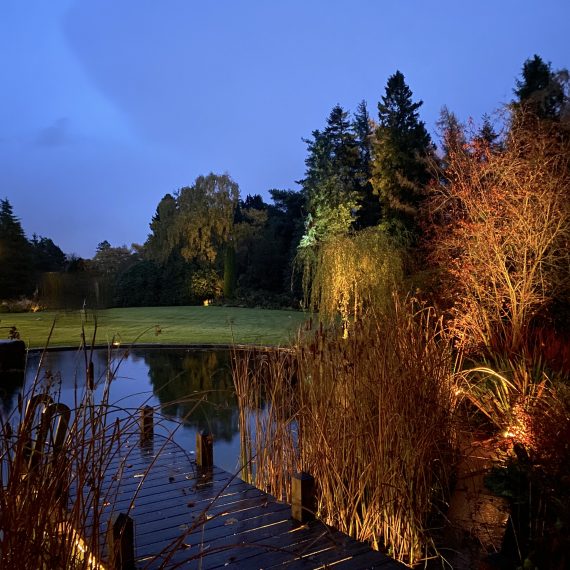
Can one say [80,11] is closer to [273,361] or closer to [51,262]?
[51,262]

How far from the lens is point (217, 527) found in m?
2.35

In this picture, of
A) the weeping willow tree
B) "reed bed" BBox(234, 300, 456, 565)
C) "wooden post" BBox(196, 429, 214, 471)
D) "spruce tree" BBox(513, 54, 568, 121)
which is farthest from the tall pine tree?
"reed bed" BBox(234, 300, 456, 565)

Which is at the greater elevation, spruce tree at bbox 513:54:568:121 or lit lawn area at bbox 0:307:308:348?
spruce tree at bbox 513:54:568:121

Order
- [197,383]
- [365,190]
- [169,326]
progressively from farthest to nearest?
[365,190]
[169,326]
[197,383]

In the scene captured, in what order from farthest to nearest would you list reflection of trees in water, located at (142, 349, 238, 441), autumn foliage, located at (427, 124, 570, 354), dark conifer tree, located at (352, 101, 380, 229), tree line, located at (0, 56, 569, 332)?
dark conifer tree, located at (352, 101, 380, 229) → tree line, located at (0, 56, 569, 332) → autumn foliage, located at (427, 124, 570, 354) → reflection of trees in water, located at (142, 349, 238, 441)

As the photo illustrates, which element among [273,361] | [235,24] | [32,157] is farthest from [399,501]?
[32,157]

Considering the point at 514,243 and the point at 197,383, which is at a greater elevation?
the point at 514,243

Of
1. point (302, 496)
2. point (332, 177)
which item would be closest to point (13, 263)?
point (332, 177)

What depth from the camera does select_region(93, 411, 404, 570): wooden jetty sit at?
2.02 m

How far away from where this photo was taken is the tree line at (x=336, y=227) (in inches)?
311

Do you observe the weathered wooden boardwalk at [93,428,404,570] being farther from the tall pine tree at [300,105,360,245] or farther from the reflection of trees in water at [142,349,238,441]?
the tall pine tree at [300,105,360,245]

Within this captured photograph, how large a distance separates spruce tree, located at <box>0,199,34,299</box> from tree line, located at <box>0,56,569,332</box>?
0.04 meters

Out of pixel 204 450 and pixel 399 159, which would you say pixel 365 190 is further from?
pixel 204 450

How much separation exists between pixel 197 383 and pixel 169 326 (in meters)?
7.02
